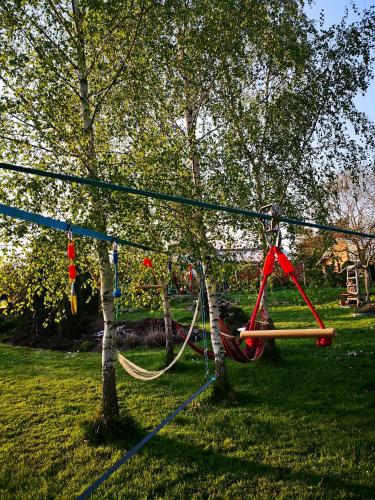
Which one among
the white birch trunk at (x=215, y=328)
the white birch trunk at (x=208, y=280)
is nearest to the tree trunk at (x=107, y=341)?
the white birch trunk at (x=208, y=280)

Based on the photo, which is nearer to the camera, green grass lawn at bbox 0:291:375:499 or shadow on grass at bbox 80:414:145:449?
green grass lawn at bbox 0:291:375:499

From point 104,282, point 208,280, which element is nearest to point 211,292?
point 208,280

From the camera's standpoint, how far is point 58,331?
1334 centimetres

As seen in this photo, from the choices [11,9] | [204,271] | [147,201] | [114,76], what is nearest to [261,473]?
[204,271]

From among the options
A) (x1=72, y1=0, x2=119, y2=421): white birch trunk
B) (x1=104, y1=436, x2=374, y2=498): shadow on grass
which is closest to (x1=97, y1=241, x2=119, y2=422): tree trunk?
(x1=72, y1=0, x2=119, y2=421): white birch trunk

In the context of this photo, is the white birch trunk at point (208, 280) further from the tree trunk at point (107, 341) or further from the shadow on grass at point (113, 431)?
the shadow on grass at point (113, 431)

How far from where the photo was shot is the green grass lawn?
12.9 feet

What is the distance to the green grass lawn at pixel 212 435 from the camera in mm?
3938

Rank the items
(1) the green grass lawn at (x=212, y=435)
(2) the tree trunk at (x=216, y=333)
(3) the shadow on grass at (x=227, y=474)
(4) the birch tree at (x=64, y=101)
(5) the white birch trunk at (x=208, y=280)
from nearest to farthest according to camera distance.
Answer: (3) the shadow on grass at (x=227, y=474) → (1) the green grass lawn at (x=212, y=435) → (4) the birch tree at (x=64, y=101) → (5) the white birch trunk at (x=208, y=280) → (2) the tree trunk at (x=216, y=333)

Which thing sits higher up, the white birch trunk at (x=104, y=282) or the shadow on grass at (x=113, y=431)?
the white birch trunk at (x=104, y=282)

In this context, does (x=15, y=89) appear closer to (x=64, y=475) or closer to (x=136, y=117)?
(x=136, y=117)

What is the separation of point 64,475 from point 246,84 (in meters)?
7.38

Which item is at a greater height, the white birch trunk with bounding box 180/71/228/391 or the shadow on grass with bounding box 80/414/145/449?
the white birch trunk with bounding box 180/71/228/391

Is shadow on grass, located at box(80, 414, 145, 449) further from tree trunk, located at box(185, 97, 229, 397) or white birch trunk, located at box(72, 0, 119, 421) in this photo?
tree trunk, located at box(185, 97, 229, 397)
